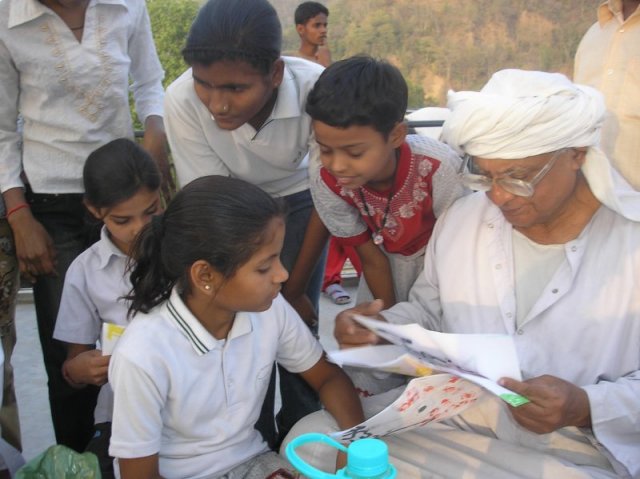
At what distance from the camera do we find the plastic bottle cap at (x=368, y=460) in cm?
121

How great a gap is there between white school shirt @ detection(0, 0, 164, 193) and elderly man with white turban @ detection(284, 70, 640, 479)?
119cm

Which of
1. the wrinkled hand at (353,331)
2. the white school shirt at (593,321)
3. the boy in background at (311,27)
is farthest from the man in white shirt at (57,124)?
the boy in background at (311,27)

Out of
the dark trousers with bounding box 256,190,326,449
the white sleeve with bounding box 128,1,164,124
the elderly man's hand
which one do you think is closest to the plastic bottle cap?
the elderly man's hand

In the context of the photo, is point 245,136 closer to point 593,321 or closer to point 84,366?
point 84,366

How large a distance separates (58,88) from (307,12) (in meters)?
4.90

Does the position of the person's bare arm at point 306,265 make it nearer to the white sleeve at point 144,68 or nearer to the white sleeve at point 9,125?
the white sleeve at point 144,68

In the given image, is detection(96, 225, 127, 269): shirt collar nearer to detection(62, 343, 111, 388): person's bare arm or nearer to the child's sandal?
detection(62, 343, 111, 388): person's bare arm

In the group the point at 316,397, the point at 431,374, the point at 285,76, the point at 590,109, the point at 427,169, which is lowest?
the point at 316,397

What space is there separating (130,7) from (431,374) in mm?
1810

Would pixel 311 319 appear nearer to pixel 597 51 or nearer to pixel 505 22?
pixel 597 51

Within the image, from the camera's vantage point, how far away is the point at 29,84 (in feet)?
7.83

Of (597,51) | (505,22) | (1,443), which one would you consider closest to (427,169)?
(597,51)

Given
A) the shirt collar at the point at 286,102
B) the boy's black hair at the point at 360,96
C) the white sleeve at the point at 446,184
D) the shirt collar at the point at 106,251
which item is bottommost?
the shirt collar at the point at 106,251

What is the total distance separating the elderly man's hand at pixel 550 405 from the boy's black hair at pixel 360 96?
0.87 m
